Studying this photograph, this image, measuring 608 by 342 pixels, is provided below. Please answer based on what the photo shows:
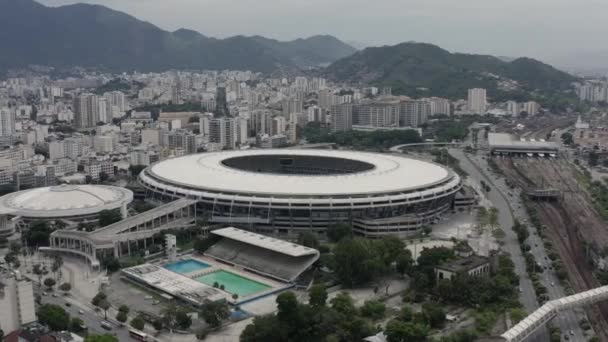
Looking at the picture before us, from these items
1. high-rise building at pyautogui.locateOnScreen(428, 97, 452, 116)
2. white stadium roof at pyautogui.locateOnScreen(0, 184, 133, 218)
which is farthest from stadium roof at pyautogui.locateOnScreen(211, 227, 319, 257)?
high-rise building at pyautogui.locateOnScreen(428, 97, 452, 116)

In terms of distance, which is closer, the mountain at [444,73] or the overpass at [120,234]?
the overpass at [120,234]

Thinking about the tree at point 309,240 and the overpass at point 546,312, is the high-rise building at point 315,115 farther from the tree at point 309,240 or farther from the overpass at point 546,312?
the overpass at point 546,312

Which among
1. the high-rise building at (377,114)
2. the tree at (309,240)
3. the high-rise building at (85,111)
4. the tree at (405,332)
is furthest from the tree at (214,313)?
the high-rise building at (85,111)

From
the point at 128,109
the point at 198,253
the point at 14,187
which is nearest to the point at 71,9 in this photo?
the point at 128,109

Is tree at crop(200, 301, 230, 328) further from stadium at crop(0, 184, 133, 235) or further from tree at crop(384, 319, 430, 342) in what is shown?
stadium at crop(0, 184, 133, 235)

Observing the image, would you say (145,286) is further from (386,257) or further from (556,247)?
(556,247)
